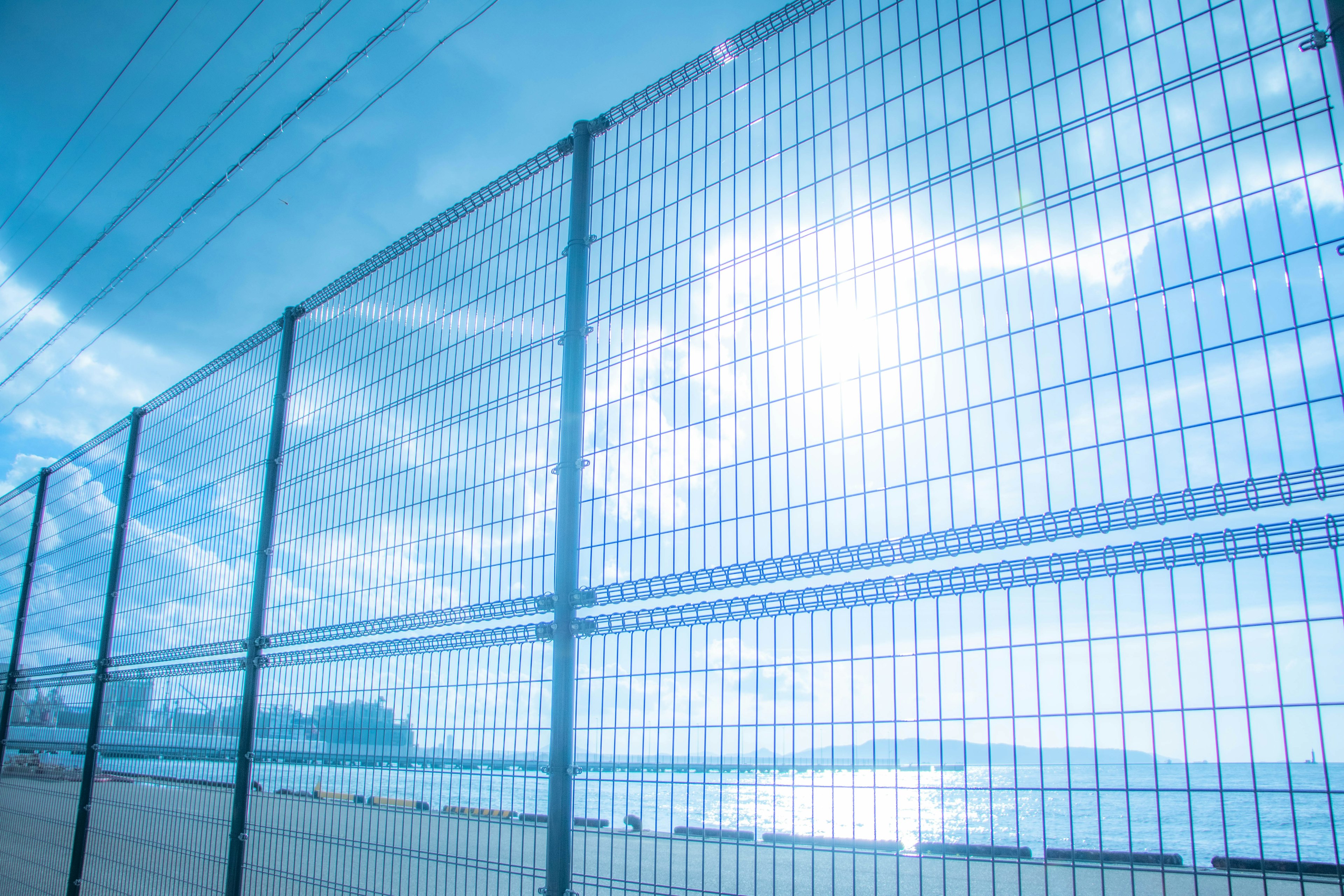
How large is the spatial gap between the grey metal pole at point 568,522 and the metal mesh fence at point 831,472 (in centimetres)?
2

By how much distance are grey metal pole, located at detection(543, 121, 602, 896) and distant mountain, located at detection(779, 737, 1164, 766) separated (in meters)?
1.11

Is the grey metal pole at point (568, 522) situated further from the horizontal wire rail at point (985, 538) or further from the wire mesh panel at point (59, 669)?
the wire mesh panel at point (59, 669)

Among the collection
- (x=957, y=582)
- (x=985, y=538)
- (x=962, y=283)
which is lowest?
(x=957, y=582)

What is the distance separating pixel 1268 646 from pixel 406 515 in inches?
147

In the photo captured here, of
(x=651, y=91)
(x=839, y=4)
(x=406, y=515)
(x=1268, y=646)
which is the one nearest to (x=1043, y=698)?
(x=1268, y=646)

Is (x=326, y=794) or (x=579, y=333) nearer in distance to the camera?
(x=579, y=333)

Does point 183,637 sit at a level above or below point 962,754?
above

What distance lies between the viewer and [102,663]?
7.11 m

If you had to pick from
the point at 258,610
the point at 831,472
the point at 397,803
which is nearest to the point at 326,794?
the point at 397,803

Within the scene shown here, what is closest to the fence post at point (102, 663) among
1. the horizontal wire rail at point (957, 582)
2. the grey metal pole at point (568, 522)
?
the horizontal wire rail at point (957, 582)

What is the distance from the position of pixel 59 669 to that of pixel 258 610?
415cm

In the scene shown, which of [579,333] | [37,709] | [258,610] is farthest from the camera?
[37,709]

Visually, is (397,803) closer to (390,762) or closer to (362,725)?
(390,762)

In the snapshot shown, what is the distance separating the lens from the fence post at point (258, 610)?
502 cm
